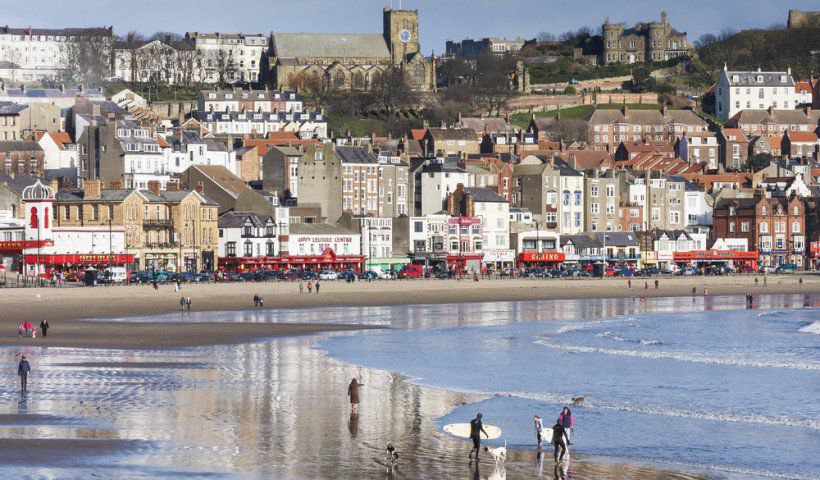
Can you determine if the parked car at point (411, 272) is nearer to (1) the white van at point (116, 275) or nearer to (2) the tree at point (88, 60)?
(1) the white van at point (116, 275)

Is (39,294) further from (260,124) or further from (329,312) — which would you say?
(260,124)

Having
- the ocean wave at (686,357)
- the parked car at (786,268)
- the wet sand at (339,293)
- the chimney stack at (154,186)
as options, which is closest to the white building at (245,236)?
the chimney stack at (154,186)

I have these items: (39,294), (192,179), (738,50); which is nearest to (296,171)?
(192,179)

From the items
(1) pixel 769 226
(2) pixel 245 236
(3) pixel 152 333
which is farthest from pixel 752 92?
(3) pixel 152 333

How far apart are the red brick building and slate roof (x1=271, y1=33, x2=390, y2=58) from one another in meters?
62.0

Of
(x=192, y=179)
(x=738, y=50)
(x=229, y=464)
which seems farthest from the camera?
(x=738, y=50)

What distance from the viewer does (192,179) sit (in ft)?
281

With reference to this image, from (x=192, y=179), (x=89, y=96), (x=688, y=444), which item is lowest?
(x=688, y=444)

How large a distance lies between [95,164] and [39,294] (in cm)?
3217

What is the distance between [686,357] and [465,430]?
1524 centimetres

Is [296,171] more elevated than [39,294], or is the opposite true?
[296,171]

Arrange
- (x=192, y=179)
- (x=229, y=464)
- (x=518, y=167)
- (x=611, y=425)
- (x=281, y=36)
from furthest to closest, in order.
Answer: (x=281, y=36) < (x=518, y=167) < (x=192, y=179) < (x=611, y=425) < (x=229, y=464)

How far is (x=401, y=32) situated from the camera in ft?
511

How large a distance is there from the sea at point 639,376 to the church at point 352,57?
90.1 metres
